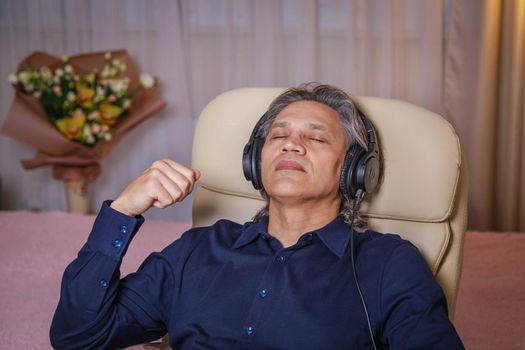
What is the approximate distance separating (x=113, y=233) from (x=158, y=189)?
114 mm

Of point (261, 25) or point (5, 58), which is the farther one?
point (5, 58)

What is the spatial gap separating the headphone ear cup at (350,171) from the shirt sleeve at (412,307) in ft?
0.50

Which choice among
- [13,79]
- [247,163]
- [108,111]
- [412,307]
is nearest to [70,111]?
[108,111]

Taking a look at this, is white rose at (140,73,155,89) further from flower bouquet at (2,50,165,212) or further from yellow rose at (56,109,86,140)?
yellow rose at (56,109,86,140)

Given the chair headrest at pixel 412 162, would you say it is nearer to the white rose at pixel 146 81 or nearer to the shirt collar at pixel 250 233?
the shirt collar at pixel 250 233

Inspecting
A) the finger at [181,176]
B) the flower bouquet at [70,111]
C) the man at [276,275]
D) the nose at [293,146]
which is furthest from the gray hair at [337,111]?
the flower bouquet at [70,111]

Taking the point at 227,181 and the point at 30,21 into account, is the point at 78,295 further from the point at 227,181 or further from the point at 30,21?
the point at 30,21

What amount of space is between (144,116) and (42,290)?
1.19 meters

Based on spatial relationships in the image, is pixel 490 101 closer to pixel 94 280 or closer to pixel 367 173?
pixel 367 173

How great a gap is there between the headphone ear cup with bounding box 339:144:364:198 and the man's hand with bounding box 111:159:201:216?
0.98 ft

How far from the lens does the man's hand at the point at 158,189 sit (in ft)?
4.31

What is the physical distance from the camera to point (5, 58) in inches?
137

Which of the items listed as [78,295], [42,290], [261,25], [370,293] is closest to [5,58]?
[261,25]

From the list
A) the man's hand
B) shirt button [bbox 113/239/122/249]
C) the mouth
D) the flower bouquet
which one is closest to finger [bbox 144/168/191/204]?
the man's hand
